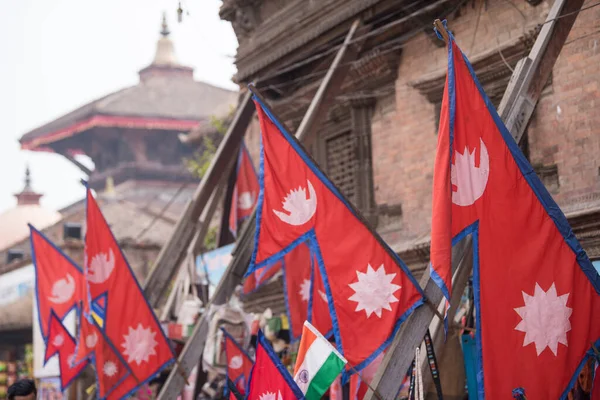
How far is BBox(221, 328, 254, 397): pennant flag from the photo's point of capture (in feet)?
39.5

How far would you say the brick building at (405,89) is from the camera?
10.5 meters

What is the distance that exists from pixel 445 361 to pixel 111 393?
4472 millimetres

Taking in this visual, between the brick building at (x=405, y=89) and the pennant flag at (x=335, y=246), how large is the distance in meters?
2.72

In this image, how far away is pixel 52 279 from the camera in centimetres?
1388

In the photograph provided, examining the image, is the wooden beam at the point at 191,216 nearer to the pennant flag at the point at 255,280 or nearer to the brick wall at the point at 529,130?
the pennant flag at the point at 255,280

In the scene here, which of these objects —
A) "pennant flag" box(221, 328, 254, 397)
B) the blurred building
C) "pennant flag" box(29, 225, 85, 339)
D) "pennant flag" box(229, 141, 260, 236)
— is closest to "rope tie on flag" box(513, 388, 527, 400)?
"pennant flag" box(221, 328, 254, 397)

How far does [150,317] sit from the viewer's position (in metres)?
12.0

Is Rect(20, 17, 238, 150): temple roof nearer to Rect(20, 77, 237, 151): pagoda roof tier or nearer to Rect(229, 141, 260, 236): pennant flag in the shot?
Rect(20, 77, 237, 151): pagoda roof tier

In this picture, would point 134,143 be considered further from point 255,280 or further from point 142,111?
→ point 255,280

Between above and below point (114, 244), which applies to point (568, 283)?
below

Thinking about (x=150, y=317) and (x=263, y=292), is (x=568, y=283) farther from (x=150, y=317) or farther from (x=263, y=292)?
(x=263, y=292)

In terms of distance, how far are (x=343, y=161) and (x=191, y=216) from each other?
237 centimetres

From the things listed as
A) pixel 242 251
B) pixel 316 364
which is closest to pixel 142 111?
pixel 242 251

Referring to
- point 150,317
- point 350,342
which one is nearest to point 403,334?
point 350,342
